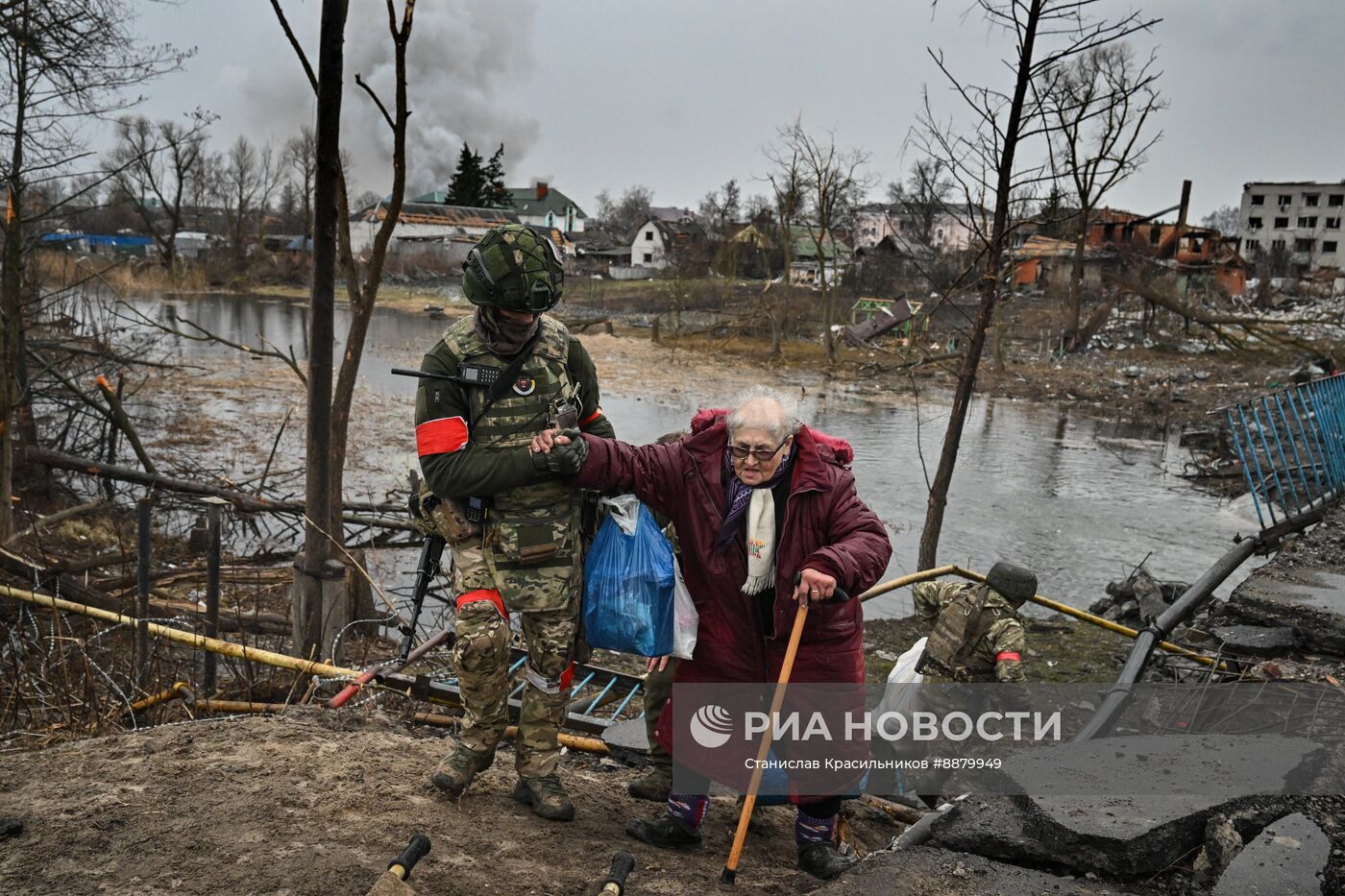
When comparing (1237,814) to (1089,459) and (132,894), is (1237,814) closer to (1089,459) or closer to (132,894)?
(132,894)

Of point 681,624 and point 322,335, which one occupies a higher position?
point 322,335

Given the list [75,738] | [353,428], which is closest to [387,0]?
[75,738]

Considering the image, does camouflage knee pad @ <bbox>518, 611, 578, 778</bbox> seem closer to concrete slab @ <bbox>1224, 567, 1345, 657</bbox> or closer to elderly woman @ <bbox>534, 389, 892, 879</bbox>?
elderly woman @ <bbox>534, 389, 892, 879</bbox>

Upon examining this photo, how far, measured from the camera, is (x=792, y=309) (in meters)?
33.5

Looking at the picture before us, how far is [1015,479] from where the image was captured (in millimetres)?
14555

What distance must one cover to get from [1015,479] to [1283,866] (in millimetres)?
12134

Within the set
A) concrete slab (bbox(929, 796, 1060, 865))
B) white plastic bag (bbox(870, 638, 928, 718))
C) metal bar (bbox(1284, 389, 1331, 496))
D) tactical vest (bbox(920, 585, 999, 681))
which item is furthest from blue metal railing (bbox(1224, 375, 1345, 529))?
concrete slab (bbox(929, 796, 1060, 865))

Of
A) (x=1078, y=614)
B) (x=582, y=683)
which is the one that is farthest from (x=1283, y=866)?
(x=1078, y=614)

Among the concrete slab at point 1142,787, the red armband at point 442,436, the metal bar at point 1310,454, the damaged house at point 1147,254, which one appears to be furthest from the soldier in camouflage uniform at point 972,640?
the damaged house at point 1147,254

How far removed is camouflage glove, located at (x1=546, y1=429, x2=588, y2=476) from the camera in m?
3.30

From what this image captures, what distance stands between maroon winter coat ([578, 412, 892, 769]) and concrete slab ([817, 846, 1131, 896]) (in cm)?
63

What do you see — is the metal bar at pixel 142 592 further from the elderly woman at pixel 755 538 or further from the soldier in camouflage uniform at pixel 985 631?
the soldier in camouflage uniform at pixel 985 631

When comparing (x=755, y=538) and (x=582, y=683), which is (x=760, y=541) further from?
(x=582, y=683)

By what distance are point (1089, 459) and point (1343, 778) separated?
13776 millimetres
